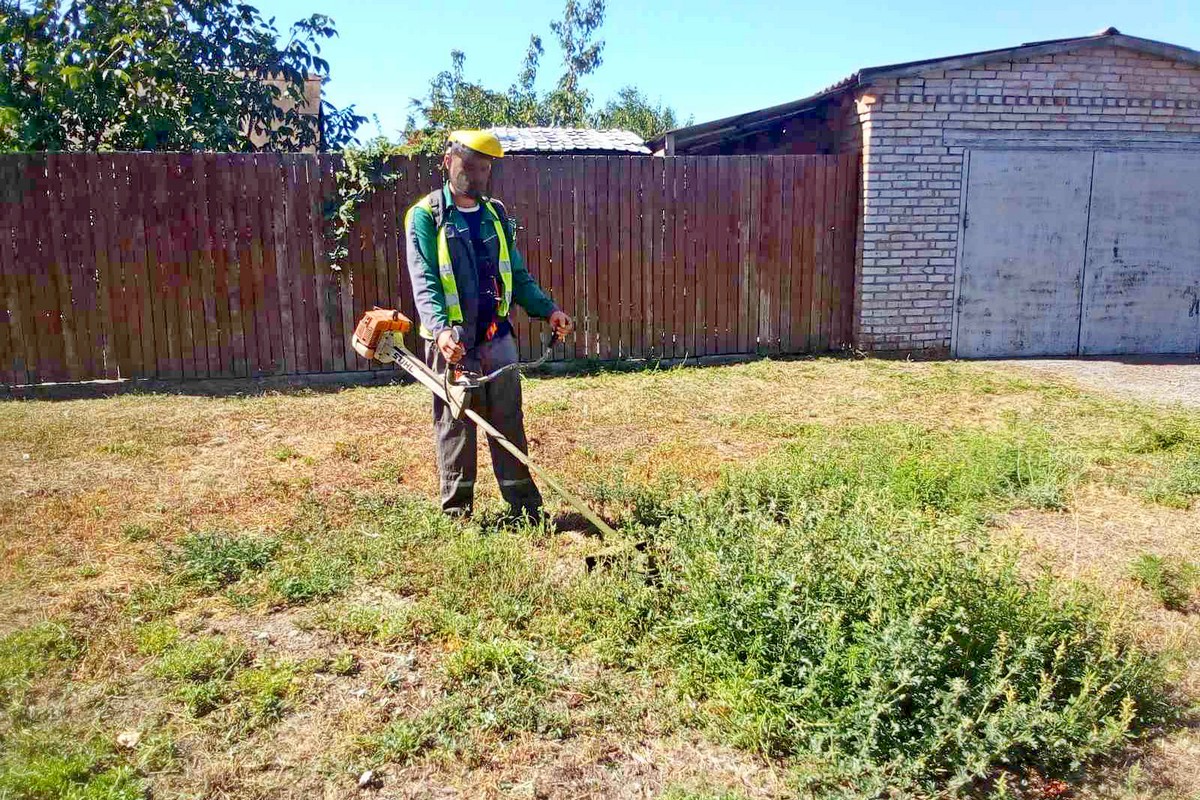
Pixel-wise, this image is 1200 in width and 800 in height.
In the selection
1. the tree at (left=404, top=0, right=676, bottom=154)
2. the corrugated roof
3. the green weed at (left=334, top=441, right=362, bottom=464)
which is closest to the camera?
the green weed at (left=334, top=441, right=362, bottom=464)

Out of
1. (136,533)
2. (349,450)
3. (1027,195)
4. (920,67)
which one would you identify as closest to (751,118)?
(920,67)

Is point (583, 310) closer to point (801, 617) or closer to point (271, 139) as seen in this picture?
point (271, 139)

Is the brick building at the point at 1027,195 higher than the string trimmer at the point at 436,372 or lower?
higher

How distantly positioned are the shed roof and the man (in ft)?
20.2

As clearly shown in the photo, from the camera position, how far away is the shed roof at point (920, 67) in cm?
955

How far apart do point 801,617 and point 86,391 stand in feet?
25.6

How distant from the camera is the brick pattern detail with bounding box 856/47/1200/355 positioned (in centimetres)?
984

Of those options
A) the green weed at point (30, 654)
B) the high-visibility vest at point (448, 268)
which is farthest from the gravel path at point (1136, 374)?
the green weed at point (30, 654)

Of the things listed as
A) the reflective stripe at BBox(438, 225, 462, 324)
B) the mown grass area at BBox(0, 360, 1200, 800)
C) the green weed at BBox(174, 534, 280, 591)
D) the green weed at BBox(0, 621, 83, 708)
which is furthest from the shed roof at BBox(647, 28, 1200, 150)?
the green weed at BBox(0, 621, 83, 708)

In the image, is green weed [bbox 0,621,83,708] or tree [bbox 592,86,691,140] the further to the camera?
tree [bbox 592,86,691,140]

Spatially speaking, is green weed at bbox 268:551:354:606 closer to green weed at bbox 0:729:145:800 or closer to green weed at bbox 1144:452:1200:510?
green weed at bbox 0:729:145:800

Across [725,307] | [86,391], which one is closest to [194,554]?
[86,391]

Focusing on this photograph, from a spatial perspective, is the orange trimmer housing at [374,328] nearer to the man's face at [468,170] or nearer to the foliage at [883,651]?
the man's face at [468,170]

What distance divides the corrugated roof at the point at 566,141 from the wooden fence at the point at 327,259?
80.3 inches
